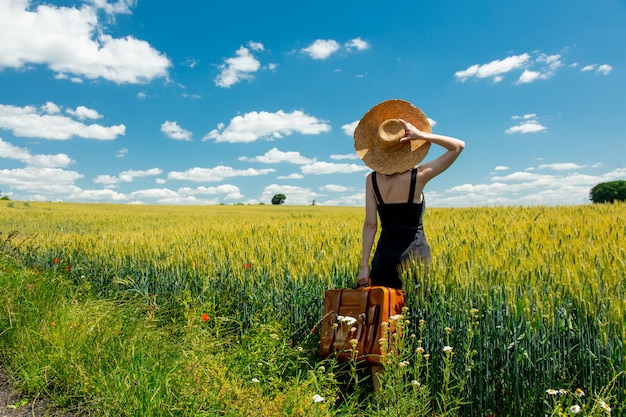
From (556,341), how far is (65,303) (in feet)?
17.8

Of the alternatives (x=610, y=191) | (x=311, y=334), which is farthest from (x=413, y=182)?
(x=610, y=191)

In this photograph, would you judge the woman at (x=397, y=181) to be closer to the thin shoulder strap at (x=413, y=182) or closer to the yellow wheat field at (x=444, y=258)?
the thin shoulder strap at (x=413, y=182)

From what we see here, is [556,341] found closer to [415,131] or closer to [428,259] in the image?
[428,259]

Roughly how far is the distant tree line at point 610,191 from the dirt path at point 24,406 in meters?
65.1

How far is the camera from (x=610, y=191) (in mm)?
59406

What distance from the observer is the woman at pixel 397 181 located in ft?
13.3

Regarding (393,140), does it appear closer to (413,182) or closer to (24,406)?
(413,182)

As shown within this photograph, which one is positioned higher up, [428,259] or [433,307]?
[428,259]

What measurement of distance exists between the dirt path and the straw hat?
3358 millimetres

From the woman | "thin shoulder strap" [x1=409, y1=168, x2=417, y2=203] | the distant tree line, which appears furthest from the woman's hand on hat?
the distant tree line

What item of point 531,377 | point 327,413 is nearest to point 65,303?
point 327,413

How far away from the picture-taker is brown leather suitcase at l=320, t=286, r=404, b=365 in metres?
3.73

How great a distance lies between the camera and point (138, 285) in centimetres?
671

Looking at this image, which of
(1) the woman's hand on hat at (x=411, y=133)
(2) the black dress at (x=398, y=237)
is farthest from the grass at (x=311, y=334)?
(1) the woman's hand on hat at (x=411, y=133)
